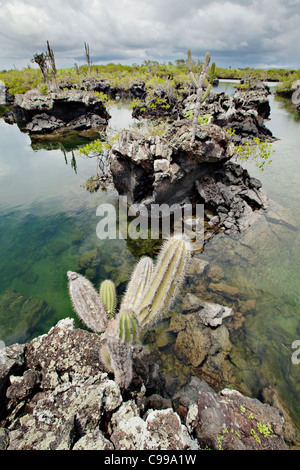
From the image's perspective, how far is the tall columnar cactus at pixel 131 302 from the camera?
2.72 meters

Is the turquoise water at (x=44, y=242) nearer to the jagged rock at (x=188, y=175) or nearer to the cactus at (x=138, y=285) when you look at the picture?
the jagged rock at (x=188, y=175)

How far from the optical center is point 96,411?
8.75 ft

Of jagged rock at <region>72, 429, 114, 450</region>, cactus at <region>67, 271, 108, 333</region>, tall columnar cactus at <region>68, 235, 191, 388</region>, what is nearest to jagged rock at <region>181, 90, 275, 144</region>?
tall columnar cactus at <region>68, 235, 191, 388</region>

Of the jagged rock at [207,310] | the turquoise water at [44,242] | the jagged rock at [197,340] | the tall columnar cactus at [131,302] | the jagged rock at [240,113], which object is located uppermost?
the jagged rock at [240,113]

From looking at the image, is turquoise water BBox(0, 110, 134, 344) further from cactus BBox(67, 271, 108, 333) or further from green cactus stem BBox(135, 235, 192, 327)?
green cactus stem BBox(135, 235, 192, 327)

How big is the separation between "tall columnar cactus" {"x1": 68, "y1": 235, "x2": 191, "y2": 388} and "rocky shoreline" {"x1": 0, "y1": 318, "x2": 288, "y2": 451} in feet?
1.09

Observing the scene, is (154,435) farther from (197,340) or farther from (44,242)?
(44,242)

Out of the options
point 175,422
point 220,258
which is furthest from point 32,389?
point 220,258

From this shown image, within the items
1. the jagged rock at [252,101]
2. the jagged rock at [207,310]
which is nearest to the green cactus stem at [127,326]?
the jagged rock at [207,310]

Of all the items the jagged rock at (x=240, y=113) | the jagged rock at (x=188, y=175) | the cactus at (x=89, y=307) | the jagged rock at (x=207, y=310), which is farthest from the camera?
the jagged rock at (x=240, y=113)

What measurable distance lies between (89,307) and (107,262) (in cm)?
326

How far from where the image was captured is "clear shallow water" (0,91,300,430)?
496 centimetres

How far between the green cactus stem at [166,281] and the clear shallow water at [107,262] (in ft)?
9.32
